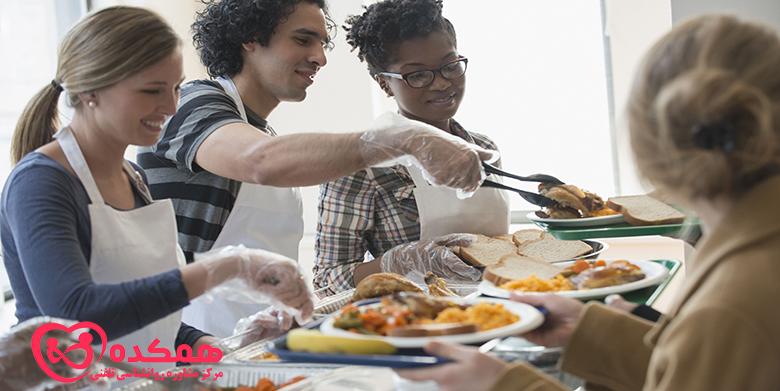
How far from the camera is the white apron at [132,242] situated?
1770 millimetres

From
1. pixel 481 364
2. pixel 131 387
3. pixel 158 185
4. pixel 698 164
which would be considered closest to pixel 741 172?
pixel 698 164

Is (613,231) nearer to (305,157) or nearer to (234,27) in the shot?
(305,157)

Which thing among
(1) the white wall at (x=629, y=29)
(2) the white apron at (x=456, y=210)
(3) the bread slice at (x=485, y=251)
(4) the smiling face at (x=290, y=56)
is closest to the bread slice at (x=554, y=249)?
(3) the bread slice at (x=485, y=251)

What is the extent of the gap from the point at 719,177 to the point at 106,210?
4.02 feet

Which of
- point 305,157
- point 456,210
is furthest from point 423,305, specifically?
point 456,210

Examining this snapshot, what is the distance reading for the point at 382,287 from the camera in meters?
1.90

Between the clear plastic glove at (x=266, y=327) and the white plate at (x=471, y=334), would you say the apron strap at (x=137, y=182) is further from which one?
the white plate at (x=471, y=334)

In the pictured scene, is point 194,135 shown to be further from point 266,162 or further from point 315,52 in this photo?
point 315,52

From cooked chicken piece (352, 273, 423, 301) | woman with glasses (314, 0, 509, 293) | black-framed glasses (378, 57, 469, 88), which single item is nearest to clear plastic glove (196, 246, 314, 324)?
cooked chicken piece (352, 273, 423, 301)

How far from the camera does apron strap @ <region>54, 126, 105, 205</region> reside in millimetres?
1760

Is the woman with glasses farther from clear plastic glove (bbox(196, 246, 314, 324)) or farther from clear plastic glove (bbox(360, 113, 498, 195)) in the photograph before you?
clear plastic glove (bbox(196, 246, 314, 324))

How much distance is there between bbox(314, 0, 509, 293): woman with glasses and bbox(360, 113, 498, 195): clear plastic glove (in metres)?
0.54

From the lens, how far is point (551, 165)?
493 cm

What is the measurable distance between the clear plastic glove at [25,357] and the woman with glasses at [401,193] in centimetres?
139
